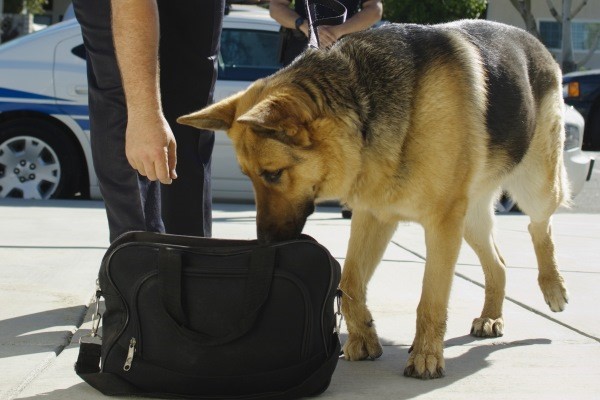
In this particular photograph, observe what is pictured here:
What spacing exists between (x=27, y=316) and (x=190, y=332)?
1.45 metres

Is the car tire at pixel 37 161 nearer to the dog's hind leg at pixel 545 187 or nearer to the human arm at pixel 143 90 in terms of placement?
the dog's hind leg at pixel 545 187

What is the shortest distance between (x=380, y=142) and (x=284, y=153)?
1.27ft

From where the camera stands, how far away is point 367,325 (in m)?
3.78

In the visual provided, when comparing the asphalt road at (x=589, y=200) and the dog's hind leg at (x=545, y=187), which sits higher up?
the dog's hind leg at (x=545, y=187)

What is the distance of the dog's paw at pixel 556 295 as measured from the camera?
4.61 metres

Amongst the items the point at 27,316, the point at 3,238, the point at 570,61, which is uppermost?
the point at 27,316

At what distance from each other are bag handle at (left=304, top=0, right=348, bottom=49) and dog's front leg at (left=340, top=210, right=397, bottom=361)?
0.78 m

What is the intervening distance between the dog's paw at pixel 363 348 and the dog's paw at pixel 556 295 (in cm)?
121

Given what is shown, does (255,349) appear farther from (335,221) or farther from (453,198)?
(335,221)

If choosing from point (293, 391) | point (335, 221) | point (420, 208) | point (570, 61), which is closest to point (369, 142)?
point (420, 208)

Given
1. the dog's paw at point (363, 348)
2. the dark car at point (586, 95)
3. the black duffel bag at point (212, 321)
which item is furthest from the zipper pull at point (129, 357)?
the dark car at point (586, 95)

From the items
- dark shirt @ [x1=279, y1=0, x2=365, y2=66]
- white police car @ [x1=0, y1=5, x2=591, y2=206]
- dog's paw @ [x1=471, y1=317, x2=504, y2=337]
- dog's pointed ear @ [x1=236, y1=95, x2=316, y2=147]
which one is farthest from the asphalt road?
dog's pointed ear @ [x1=236, y1=95, x2=316, y2=147]

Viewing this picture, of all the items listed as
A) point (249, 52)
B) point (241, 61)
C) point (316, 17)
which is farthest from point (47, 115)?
point (316, 17)

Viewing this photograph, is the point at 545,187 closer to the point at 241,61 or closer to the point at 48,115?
the point at 241,61
